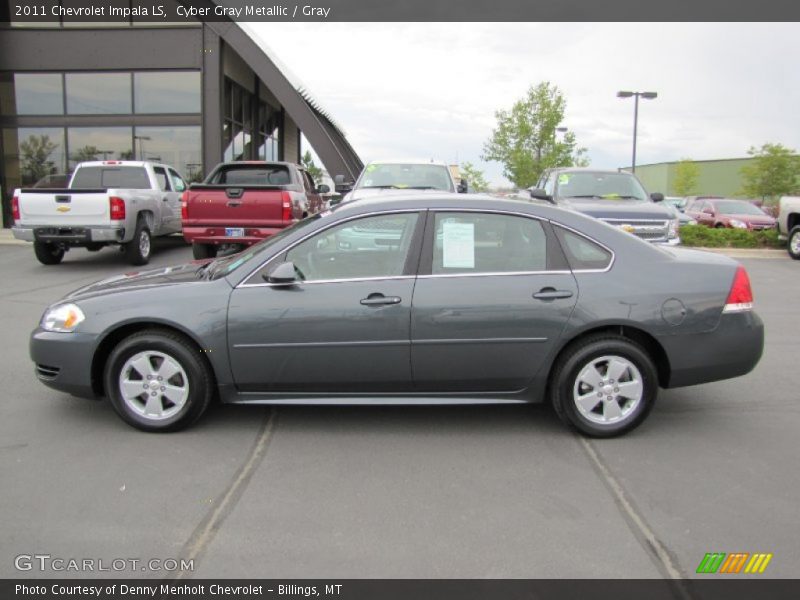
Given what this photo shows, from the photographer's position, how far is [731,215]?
21531 mm

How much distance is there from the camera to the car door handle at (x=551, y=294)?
4273 mm

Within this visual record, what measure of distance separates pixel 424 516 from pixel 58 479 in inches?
80.5

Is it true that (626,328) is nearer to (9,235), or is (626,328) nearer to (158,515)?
(158,515)

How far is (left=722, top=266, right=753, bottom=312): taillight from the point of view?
4.36 meters

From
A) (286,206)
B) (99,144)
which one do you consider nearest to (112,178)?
(286,206)

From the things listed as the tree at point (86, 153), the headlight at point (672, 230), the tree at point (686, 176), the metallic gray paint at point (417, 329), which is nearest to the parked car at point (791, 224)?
the headlight at point (672, 230)

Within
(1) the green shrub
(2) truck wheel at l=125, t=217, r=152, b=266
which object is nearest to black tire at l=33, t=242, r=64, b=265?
(2) truck wheel at l=125, t=217, r=152, b=266

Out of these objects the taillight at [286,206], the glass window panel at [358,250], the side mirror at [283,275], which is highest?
the taillight at [286,206]

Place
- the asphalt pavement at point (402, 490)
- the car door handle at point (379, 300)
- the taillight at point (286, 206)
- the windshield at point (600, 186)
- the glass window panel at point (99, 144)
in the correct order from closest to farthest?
1. the asphalt pavement at point (402, 490)
2. the car door handle at point (379, 300)
3. the taillight at point (286, 206)
4. the windshield at point (600, 186)
5. the glass window panel at point (99, 144)

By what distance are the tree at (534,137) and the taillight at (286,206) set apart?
18.9 meters

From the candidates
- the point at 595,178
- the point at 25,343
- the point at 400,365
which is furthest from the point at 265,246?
the point at 595,178

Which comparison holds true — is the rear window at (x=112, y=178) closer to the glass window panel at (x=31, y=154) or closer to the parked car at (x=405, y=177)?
the parked car at (x=405, y=177)

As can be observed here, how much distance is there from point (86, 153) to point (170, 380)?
1757 cm
